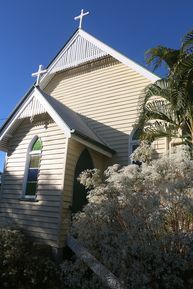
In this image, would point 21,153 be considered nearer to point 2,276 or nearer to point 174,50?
point 2,276

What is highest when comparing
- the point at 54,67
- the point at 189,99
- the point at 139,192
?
the point at 54,67

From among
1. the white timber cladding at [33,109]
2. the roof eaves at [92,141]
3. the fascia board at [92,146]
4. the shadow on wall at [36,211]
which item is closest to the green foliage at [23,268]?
the shadow on wall at [36,211]

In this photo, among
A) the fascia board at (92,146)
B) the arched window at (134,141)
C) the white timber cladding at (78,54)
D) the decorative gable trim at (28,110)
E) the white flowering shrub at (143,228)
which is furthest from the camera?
the white timber cladding at (78,54)

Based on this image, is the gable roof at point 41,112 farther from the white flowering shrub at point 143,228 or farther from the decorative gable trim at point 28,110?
the white flowering shrub at point 143,228

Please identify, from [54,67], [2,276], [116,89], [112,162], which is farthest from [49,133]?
[54,67]

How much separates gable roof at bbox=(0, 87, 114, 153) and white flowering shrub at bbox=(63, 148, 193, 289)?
335 cm

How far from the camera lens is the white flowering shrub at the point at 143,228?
647 cm

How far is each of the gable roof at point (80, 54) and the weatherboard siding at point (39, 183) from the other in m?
4.95

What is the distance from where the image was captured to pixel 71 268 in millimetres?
8211

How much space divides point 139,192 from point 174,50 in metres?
6.47

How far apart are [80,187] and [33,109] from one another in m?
Result: 3.72

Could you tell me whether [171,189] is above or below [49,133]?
below

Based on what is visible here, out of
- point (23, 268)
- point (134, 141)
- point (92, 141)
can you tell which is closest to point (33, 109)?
point (92, 141)

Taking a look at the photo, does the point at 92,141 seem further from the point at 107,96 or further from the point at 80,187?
the point at 107,96
